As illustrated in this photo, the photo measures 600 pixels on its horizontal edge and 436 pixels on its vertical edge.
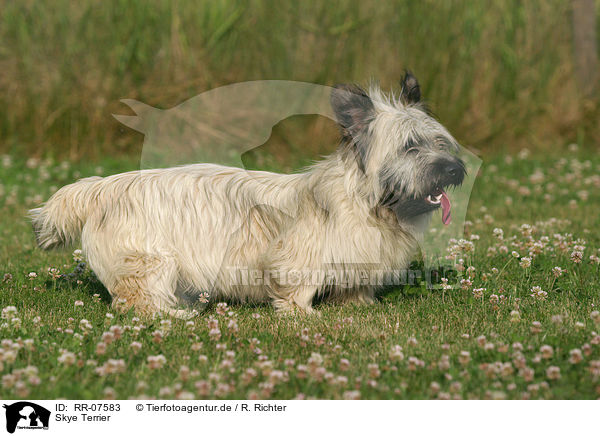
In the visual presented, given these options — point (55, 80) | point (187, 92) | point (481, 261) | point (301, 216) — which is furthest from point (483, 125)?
point (301, 216)

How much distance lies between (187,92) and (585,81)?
615 cm

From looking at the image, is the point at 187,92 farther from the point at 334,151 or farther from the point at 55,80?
the point at 334,151

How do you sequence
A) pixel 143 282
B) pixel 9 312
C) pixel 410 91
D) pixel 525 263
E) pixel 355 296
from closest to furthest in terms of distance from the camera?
pixel 9 312 → pixel 143 282 → pixel 410 91 → pixel 355 296 → pixel 525 263

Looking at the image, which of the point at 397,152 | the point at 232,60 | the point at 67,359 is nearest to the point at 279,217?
the point at 397,152

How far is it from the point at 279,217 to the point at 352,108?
841mm

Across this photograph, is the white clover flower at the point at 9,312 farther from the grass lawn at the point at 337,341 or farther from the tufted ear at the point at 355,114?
the tufted ear at the point at 355,114

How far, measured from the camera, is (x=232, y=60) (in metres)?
9.95

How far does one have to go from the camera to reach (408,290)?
4934 mm

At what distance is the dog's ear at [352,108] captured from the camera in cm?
A: 413

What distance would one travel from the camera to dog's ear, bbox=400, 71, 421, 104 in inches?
174

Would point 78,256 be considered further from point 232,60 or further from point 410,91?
point 232,60
